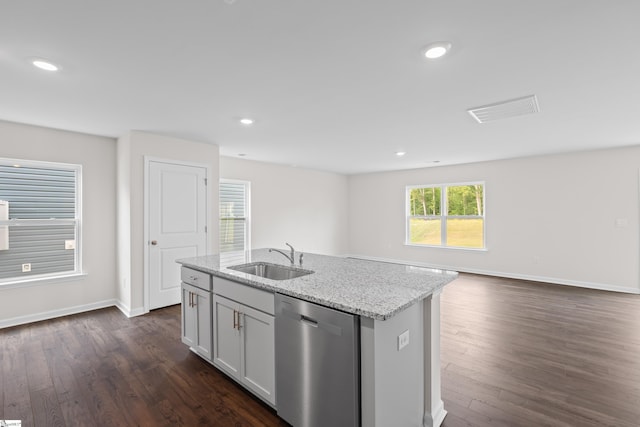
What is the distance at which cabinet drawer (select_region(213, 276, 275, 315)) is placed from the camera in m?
1.95

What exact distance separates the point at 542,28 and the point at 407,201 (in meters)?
5.82

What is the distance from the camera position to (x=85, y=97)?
2.74 meters

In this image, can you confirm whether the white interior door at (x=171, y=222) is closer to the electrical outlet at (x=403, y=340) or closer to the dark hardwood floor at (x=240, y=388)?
the dark hardwood floor at (x=240, y=388)

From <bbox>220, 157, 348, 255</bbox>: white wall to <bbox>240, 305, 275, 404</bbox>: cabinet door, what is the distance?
404cm

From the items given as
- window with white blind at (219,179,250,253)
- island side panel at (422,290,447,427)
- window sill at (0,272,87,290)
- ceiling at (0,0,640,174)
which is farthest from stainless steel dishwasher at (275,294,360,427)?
window with white blind at (219,179,250,253)

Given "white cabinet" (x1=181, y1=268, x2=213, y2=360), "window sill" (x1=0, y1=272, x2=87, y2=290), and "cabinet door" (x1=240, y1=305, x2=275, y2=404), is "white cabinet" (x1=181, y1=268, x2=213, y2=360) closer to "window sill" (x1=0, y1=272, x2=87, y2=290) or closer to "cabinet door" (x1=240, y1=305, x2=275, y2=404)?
"cabinet door" (x1=240, y1=305, x2=275, y2=404)

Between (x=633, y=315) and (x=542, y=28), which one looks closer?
(x=542, y=28)

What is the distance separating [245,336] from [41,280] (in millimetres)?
3273

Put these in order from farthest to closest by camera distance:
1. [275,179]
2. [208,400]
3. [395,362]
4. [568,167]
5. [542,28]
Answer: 1. [275,179]
2. [568,167]
3. [208,400]
4. [542,28]
5. [395,362]

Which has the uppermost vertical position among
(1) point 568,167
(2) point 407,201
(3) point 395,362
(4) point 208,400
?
(1) point 568,167

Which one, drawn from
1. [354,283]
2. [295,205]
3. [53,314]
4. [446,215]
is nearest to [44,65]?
[354,283]

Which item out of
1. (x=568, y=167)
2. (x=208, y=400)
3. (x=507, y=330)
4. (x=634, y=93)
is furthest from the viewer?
(x=568, y=167)

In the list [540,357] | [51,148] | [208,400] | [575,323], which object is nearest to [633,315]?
[575,323]

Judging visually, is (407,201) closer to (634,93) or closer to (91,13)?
(634,93)
